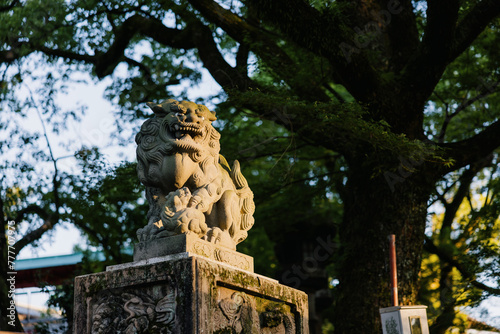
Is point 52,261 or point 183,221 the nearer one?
point 183,221

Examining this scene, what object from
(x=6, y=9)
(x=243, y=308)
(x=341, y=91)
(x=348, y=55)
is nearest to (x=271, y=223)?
(x=341, y=91)

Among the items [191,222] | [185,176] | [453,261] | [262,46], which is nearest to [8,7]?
[262,46]

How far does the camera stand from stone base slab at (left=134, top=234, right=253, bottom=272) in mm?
5652

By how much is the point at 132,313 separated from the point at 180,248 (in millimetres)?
690

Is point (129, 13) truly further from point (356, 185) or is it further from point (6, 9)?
point (356, 185)

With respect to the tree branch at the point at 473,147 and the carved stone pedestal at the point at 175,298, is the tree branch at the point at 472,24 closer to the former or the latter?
the tree branch at the point at 473,147

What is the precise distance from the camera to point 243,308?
5.98m

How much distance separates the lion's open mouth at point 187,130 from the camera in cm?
612

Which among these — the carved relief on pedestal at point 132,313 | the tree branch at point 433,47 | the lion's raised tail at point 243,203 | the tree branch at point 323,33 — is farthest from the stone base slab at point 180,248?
the tree branch at point 433,47

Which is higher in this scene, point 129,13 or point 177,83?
point 129,13

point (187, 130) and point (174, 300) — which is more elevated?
point (187, 130)

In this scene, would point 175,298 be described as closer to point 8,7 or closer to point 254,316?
point 254,316

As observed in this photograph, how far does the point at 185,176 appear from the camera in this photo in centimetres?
615

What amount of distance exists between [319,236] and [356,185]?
3.81 meters
